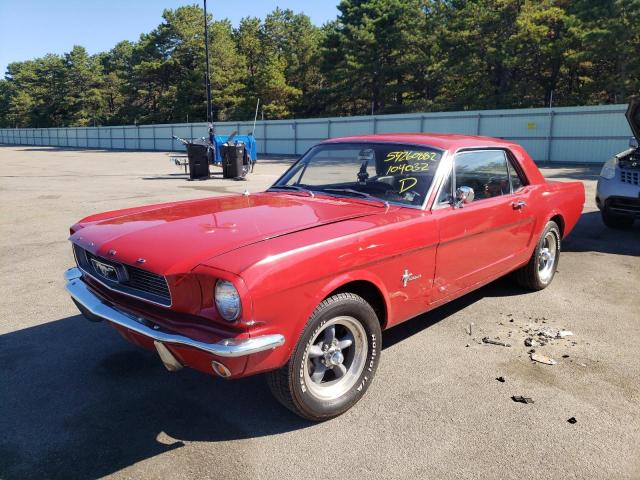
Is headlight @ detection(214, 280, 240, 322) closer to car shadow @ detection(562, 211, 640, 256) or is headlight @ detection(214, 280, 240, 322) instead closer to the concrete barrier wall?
car shadow @ detection(562, 211, 640, 256)

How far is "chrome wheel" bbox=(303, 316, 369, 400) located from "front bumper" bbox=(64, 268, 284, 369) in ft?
1.44

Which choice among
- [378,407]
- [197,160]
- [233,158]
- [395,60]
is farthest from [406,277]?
[395,60]

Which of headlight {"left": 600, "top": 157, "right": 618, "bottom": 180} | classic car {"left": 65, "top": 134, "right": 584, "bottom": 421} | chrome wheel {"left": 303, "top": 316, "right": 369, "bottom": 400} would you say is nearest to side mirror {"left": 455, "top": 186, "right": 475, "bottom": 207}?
classic car {"left": 65, "top": 134, "right": 584, "bottom": 421}

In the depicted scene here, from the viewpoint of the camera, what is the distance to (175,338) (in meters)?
2.51

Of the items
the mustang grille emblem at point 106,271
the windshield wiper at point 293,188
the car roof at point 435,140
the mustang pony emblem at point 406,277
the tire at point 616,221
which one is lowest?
the tire at point 616,221

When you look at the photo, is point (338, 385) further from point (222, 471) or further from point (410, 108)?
point (410, 108)

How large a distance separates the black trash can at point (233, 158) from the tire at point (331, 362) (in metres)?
14.5

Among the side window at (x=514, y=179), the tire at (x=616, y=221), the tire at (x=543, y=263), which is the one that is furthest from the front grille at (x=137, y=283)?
the tire at (x=616, y=221)

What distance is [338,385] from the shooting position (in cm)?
301

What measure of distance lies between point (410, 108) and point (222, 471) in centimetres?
3888

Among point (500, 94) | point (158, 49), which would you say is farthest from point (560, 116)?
point (158, 49)

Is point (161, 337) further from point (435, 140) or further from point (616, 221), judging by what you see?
point (616, 221)

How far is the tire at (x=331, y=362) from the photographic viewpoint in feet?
8.80

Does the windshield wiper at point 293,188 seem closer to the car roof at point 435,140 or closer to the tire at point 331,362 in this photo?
the car roof at point 435,140
